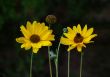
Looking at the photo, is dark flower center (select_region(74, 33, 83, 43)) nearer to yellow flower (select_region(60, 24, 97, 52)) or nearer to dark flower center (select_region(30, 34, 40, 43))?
yellow flower (select_region(60, 24, 97, 52))

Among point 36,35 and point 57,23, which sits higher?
point 57,23

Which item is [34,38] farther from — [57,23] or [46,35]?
[57,23]

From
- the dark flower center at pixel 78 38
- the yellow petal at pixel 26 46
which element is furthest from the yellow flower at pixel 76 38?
the yellow petal at pixel 26 46

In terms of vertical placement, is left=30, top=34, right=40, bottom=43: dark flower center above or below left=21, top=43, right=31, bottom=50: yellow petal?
above

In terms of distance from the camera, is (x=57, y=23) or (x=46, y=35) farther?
(x=57, y=23)

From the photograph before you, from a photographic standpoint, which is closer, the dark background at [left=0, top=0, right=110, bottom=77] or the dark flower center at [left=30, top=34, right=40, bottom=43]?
the dark flower center at [left=30, top=34, right=40, bottom=43]

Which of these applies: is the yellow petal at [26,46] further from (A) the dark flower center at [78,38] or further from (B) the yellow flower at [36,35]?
(A) the dark flower center at [78,38]

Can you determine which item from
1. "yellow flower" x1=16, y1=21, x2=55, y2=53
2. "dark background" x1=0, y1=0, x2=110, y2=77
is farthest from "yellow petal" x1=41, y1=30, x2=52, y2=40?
"dark background" x1=0, y1=0, x2=110, y2=77

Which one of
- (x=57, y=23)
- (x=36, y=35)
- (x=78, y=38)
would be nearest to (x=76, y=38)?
(x=78, y=38)

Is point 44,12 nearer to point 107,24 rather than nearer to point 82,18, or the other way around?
point 82,18

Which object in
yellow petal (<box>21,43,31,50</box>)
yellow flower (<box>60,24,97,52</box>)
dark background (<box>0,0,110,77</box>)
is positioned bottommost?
yellow petal (<box>21,43,31,50</box>)
